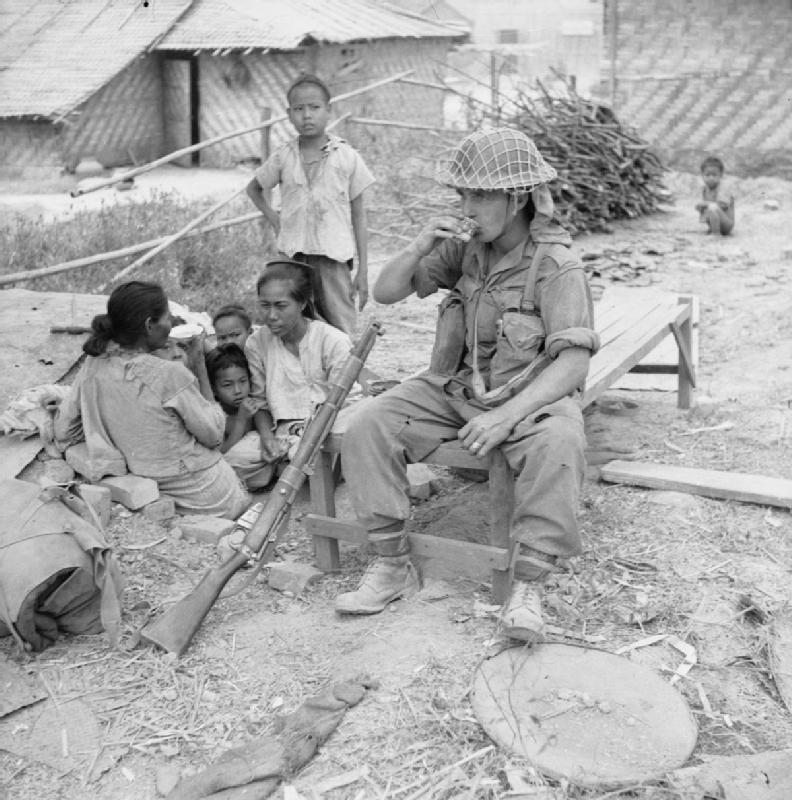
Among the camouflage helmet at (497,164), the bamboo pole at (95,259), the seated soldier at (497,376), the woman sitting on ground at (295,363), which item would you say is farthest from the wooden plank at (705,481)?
the bamboo pole at (95,259)

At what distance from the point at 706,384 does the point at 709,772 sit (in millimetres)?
3872

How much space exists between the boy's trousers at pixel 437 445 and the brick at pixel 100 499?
3.91 ft

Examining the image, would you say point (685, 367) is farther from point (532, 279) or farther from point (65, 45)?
point (65, 45)

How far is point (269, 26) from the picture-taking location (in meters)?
15.5

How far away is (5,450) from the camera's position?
15.3 feet

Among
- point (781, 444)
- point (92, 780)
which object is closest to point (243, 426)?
point (92, 780)

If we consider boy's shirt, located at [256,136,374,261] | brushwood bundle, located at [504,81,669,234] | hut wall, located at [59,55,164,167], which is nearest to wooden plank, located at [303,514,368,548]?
boy's shirt, located at [256,136,374,261]

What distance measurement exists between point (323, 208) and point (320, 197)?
0.20ft

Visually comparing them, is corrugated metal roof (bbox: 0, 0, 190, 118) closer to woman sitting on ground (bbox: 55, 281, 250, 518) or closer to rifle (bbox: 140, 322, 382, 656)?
woman sitting on ground (bbox: 55, 281, 250, 518)

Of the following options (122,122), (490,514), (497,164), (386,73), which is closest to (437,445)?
(490,514)

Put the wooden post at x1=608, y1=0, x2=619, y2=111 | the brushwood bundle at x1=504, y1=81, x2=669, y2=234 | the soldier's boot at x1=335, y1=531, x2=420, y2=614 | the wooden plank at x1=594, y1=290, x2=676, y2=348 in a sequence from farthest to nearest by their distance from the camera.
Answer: the wooden post at x1=608, y1=0, x2=619, y2=111 < the brushwood bundle at x1=504, y1=81, x2=669, y2=234 < the wooden plank at x1=594, y1=290, x2=676, y2=348 < the soldier's boot at x1=335, y1=531, x2=420, y2=614

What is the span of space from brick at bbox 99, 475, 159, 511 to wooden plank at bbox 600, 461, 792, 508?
1.99 m

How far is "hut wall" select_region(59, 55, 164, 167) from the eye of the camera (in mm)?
15602

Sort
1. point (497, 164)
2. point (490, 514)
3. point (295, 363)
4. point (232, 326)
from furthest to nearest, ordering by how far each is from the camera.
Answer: point (232, 326)
point (295, 363)
point (490, 514)
point (497, 164)
